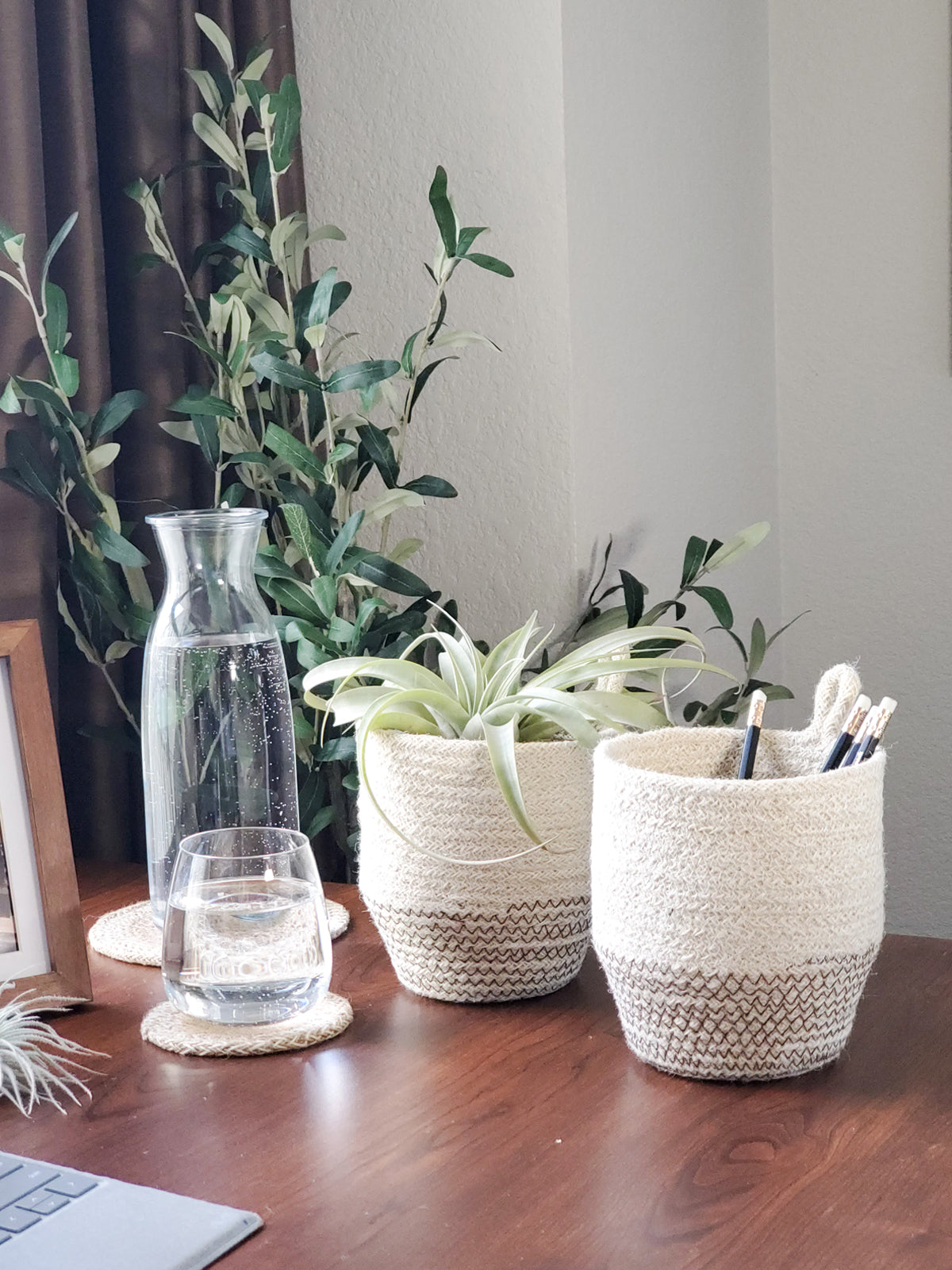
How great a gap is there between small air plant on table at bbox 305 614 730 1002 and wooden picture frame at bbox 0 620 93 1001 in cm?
17

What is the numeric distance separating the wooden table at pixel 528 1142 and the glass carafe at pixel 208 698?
13 cm

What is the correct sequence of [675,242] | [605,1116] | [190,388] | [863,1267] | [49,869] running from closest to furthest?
[863,1267] → [605,1116] → [49,869] → [190,388] → [675,242]

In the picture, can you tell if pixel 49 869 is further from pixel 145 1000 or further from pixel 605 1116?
pixel 605 1116

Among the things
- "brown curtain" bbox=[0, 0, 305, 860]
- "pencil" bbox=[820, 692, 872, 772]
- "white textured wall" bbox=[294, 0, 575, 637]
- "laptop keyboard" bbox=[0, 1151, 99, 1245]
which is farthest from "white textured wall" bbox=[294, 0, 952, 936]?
"laptop keyboard" bbox=[0, 1151, 99, 1245]

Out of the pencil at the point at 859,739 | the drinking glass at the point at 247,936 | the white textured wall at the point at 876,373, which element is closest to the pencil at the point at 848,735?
the pencil at the point at 859,739

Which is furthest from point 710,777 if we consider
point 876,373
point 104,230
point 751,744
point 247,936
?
point 876,373

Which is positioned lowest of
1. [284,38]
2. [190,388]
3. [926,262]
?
[190,388]

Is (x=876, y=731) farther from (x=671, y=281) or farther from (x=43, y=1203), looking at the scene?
(x=671, y=281)

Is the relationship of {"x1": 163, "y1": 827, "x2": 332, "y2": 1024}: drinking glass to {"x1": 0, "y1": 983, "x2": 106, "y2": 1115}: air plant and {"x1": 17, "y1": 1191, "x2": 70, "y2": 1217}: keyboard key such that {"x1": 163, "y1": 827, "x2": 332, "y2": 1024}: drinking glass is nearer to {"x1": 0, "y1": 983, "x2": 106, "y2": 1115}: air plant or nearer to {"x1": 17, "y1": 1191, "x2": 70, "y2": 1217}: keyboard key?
{"x1": 0, "y1": 983, "x2": 106, "y2": 1115}: air plant

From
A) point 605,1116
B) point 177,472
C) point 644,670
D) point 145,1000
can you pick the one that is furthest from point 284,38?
point 605,1116

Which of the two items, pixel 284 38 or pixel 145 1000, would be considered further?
pixel 284 38

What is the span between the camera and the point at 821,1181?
56 centimetres

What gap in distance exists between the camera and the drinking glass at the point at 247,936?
0.71m

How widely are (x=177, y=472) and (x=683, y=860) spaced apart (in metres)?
0.75
